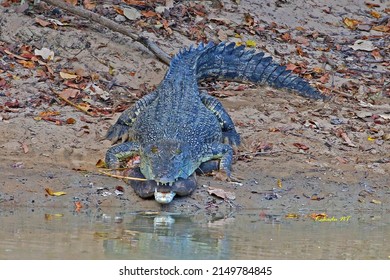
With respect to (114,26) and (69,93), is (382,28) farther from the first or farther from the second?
(69,93)

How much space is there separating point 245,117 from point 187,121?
935mm

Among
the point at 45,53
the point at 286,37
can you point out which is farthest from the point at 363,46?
the point at 45,53

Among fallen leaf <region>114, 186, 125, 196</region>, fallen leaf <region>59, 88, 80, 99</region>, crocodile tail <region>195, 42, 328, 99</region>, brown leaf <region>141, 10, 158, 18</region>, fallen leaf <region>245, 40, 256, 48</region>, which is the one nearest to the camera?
fallen leaf <region>114, 186, 125, 196</region>

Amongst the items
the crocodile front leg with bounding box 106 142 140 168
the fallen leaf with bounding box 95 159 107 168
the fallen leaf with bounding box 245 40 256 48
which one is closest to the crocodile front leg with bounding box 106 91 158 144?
the crocodile front leg with bounding box 106 142 140 168

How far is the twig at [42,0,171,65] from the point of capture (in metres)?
11.2

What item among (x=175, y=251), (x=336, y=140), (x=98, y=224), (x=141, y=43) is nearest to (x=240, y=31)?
(x=141, y=43)

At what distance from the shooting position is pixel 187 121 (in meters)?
9.80

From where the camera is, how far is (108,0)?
12.1 meters

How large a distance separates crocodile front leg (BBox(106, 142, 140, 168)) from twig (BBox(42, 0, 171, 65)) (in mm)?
1897

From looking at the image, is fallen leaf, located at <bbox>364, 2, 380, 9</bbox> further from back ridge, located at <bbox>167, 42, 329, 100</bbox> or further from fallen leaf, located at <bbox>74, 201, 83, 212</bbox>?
fallen leaf, located at <bbox>74, 201, 83, 212</bbox>

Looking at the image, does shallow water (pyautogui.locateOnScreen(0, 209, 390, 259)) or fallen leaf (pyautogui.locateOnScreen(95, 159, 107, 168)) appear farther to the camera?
fallen leaf (pyautogui.locateOnScreen(95, 159, 107, 168))

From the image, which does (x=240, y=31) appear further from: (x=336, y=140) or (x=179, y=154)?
(x=179, y=154)

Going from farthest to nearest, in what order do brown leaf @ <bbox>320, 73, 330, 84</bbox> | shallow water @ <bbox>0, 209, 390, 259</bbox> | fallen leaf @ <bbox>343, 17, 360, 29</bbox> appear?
fallen leaf @ <bbox>343, 17, 360, 29</bbox> → brown leaf @ <bbox>320, 73, 330, 84</bbox> → shallow water @ <bbox>0, 209, 390, 259</bbox>

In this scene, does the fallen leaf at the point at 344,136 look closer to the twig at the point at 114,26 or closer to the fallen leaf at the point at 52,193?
the twig at the point at 114,26
